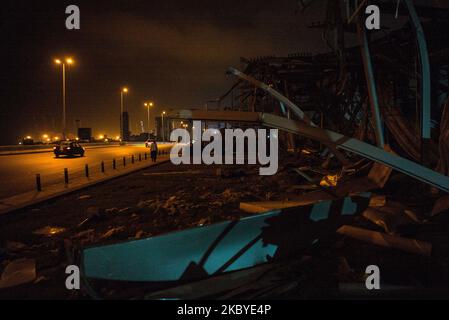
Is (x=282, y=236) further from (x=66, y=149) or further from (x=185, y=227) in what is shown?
(x=66, y=149)

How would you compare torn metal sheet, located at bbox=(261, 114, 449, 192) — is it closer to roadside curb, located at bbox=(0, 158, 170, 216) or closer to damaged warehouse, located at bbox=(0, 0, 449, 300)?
damaged warehouse, located at bbox=(0, 0, 449, 300)

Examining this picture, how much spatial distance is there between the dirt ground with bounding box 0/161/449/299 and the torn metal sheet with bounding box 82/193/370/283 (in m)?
0.34

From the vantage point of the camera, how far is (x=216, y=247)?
11.5ft

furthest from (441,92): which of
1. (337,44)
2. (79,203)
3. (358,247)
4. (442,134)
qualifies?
(79,203)

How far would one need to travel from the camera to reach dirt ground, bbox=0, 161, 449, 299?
3441 mm

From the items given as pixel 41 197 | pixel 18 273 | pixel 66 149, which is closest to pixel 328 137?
pixel 18 273

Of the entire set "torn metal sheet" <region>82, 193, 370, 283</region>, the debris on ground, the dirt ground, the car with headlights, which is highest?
the car with headlights

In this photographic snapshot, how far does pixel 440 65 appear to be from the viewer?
8125 millimetres

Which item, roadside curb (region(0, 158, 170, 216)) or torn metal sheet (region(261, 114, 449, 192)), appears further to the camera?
roadside curb (region(0, 158, 170, 216))

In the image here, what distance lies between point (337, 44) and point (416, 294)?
948 cm

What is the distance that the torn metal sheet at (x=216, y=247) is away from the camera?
9.98ft

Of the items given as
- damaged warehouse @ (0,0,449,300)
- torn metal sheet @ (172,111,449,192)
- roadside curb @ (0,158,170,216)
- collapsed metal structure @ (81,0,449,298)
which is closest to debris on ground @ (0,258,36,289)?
damaged warehouse @ (0,0,449,300)

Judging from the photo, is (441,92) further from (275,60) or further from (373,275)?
(275,60)
